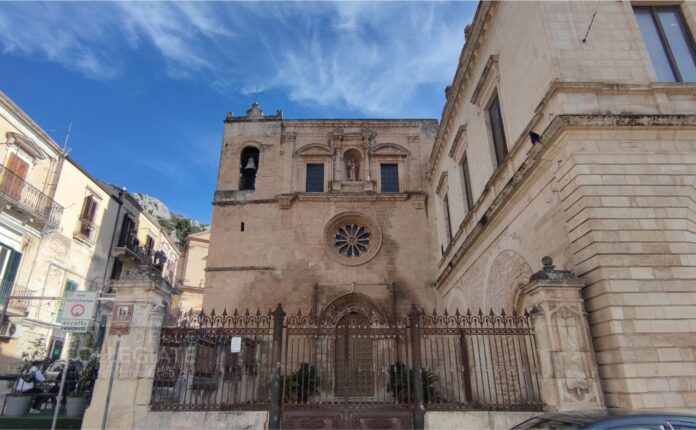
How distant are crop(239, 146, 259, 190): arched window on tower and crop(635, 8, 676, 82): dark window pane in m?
14.2

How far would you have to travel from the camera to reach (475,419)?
594 centimetres

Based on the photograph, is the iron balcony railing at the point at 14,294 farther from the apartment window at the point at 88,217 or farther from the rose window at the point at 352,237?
the rose window at the point at 352,237

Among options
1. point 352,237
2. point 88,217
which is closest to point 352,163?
→ point 352,237

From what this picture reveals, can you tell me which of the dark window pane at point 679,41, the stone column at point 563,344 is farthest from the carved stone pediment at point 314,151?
the stone column at point 563,344

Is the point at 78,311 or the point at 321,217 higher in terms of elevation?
the point at 321,217

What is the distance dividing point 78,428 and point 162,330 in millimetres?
2027

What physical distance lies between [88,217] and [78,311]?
13.9m

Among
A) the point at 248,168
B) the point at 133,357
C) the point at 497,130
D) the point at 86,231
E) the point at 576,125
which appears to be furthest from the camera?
the point at 248,168

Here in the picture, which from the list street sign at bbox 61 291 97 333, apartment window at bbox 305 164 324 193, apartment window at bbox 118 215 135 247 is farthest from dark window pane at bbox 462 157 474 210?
apartment window at bbox 118 215 135 247

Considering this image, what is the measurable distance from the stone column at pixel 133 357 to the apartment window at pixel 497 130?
8.10 meters

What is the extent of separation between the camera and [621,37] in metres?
7.53

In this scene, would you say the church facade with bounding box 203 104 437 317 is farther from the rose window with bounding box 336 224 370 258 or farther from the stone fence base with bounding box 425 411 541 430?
the stone fence base with bounding box 425 411 541 430

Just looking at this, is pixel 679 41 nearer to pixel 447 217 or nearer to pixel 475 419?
pixel 475 419

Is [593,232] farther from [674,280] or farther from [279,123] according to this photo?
[279,123]
